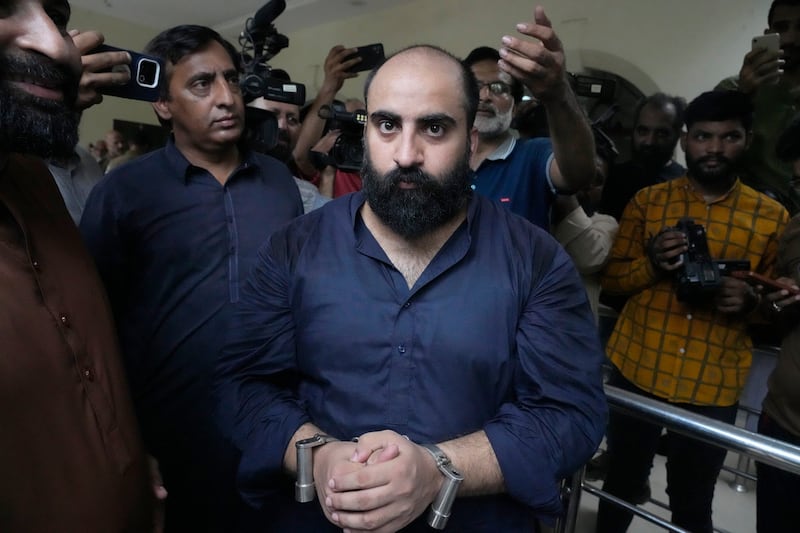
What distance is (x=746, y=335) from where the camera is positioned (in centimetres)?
189

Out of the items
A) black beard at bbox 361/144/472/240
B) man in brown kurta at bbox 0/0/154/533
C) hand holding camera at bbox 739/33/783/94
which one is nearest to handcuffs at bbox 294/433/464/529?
man in brown kurta at bbox 0/0/154/533

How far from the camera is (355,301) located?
0.99m

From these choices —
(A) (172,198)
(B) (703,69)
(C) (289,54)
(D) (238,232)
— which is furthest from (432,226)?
(C) (289,54)

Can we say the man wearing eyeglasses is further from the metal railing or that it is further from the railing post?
the railing post

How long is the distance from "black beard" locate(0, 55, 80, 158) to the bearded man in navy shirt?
41cm

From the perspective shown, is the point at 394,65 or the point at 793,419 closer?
the point at 394,65

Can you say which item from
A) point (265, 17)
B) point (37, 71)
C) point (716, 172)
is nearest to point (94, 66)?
point (37, 71)

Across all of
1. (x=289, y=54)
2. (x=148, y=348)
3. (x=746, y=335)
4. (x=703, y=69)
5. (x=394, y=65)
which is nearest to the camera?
(x=394, y=65)

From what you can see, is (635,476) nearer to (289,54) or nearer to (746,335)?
(746,335)

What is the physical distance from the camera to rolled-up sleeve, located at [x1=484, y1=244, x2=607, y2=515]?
0.90 metres

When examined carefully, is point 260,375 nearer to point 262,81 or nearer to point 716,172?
point 262,81

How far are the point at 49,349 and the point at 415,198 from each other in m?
0.63

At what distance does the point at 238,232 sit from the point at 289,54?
22.2 ft

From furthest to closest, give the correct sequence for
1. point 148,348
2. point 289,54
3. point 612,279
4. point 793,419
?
point 289,54
point 612,279
point 793,419
point 148,348
